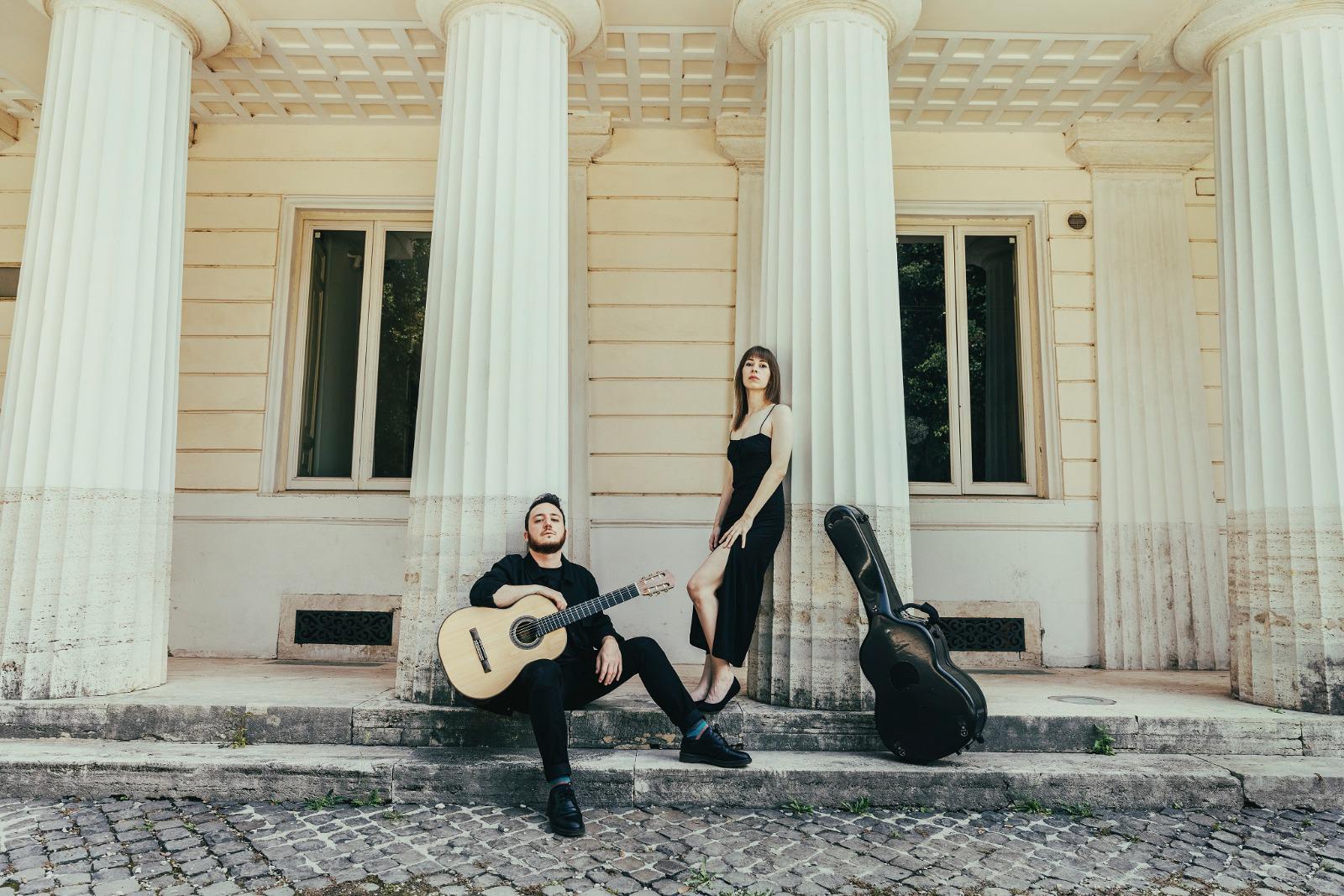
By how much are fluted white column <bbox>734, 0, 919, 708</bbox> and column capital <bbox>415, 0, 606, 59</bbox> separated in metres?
0.91

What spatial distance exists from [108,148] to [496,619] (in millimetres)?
3667

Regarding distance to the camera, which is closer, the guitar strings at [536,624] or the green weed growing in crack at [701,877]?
the green weed growing in crack at [701,877]

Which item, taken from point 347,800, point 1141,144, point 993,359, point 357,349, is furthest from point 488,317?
point 1141,144

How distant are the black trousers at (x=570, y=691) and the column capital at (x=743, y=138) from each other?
433cm

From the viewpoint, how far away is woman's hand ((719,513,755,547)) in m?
4.34

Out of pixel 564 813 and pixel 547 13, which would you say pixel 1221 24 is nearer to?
pixel 547 13

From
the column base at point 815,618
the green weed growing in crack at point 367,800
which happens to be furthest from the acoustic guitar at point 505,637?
the column base at point 815,618

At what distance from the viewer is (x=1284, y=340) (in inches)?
193

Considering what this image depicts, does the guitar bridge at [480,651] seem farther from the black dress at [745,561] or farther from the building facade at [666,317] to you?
the black dress at [745,561]

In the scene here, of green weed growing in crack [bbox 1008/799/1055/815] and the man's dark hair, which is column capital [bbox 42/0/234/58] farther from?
green weed growing in crack [bbox 1008/799/1055/815]

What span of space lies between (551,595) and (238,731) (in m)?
1.80

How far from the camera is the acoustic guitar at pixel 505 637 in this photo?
383cm

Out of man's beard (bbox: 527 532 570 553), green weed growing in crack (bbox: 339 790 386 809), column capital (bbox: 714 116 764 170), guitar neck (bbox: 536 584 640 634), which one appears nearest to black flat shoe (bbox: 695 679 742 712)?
guitar neck (bbox: 536 584 640 634)

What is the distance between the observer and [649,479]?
668 centimetres
